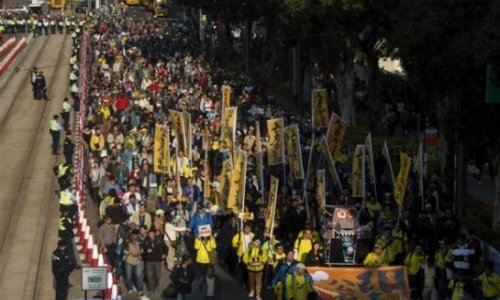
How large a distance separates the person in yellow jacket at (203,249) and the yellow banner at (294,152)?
5550mm

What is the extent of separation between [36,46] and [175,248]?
5606cm

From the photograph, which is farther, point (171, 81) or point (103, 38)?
point (103, 38)

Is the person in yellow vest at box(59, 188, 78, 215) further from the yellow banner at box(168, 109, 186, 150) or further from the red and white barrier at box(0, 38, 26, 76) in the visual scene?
the red and white barrier at box(0, 38, 26, 76)

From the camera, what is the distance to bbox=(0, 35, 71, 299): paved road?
29828mm

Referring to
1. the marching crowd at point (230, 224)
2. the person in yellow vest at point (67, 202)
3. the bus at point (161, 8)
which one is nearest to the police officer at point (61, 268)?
the marching crowd at point (230, 224)

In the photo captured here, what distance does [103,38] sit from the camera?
7594 centimetres

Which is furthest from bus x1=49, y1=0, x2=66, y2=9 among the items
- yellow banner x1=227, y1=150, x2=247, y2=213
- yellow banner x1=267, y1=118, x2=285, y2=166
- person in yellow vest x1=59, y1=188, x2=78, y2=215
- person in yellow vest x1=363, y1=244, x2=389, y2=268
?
person in yellow vest x1=363, y1=244, x2=389, y2=268

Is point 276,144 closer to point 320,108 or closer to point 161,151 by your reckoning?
point 161,151

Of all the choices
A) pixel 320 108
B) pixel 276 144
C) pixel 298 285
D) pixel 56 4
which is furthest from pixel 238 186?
pixel 56 4

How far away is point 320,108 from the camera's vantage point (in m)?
38.4

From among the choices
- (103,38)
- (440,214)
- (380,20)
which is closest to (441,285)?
(440,214)

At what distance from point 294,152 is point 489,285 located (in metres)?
10.0

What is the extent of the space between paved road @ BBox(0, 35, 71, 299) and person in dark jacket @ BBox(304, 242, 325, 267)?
17.6 ft

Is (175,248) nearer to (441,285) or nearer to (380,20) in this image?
(441,285)
